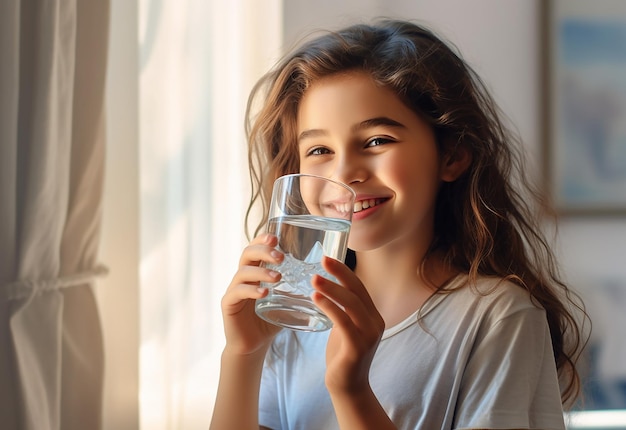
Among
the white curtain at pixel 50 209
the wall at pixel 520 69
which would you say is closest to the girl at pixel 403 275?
the white curtain at pixel 50 209

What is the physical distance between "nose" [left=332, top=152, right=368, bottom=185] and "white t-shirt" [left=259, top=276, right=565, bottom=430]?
0.24 m

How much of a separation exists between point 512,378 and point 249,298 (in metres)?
0.38

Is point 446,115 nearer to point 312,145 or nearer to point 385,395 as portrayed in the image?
point 312,145

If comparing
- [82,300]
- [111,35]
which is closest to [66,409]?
[82,300]

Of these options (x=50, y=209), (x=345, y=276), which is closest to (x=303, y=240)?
(x=345, y=276)

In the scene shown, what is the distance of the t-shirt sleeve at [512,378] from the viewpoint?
3.25ft

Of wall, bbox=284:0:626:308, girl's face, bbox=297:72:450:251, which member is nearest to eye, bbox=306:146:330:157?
girl's face, bbox=297:72:450:251

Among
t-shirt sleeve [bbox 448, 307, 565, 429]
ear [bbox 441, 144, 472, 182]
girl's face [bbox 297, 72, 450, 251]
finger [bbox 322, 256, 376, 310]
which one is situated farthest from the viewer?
ear [bbox 441, 144, 472, 182]

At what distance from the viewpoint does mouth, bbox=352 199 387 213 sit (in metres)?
1.09

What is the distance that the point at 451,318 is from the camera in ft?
3.66

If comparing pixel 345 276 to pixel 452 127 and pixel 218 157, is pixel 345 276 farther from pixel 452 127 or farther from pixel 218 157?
pixel 218 157

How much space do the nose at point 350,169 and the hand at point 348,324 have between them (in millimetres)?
217

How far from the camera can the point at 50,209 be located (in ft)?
3.50

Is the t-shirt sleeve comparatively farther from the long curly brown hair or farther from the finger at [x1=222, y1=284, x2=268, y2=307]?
the finger at [x1=222, y1=284, x2=268, y2=307]
